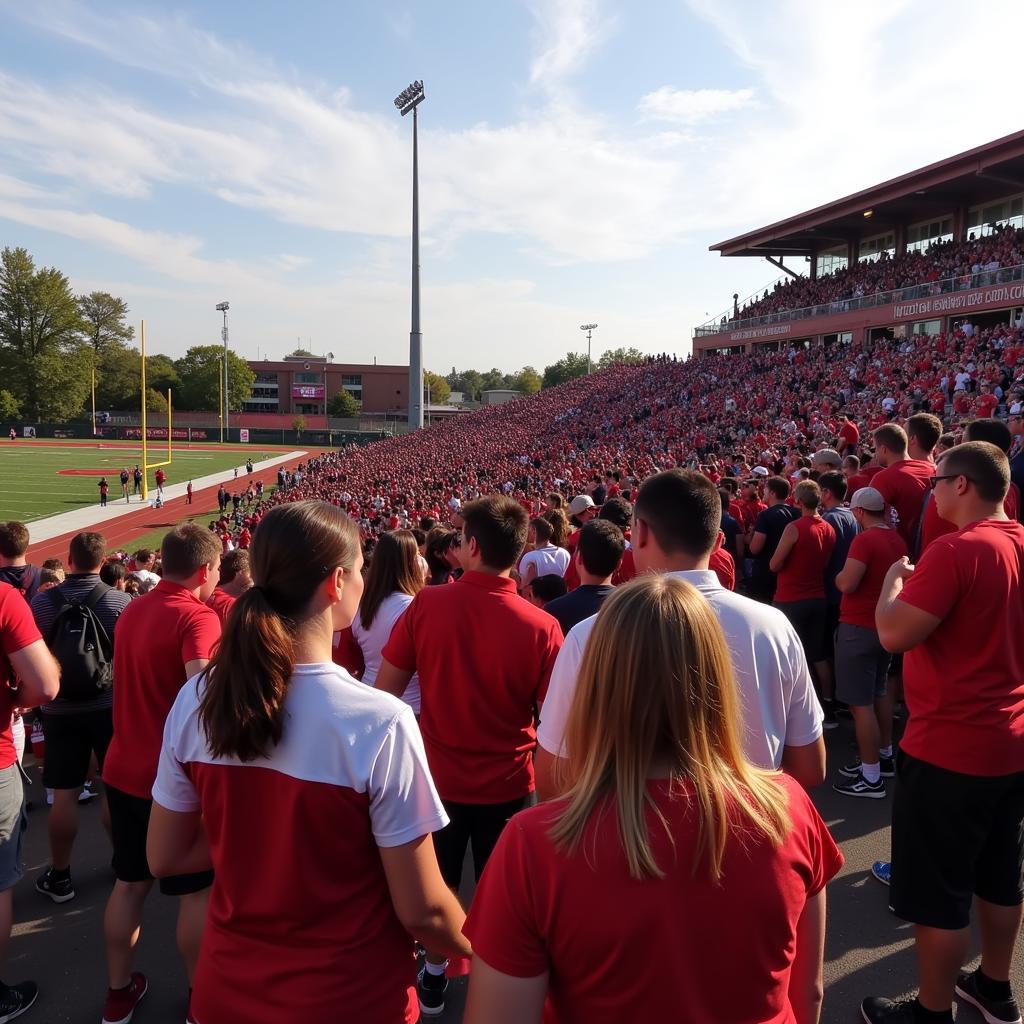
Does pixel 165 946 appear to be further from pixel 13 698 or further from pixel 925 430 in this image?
pixel 925 430

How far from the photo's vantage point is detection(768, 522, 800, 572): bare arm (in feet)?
19.6

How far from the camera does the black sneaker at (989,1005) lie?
3.00 metres

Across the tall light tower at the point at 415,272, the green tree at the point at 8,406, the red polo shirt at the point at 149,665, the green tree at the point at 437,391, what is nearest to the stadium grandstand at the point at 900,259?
the tall light tower at the point at 415,272

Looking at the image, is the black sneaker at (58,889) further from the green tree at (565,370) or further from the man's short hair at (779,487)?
the green tree at (565,370)

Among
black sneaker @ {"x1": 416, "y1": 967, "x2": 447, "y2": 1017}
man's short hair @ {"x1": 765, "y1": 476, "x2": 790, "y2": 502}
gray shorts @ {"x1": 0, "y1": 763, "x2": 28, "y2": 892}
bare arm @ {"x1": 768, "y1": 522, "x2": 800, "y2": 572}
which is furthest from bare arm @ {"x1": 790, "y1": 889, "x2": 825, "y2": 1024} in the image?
man's short hair @ {"x1": 765, "y1": 476, "x2": 790, "y2": 502}

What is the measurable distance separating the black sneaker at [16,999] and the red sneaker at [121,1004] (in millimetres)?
360

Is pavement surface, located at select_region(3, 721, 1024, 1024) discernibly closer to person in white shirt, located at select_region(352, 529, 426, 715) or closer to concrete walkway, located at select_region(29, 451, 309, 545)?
person in white shirt, located at select_region(352, 529, 426, 715)

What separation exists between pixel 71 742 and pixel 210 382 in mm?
100710

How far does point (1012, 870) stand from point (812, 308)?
125ft

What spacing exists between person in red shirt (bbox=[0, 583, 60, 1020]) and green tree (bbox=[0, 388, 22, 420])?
284ft

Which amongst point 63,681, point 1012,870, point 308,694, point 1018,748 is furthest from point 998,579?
point 63,681

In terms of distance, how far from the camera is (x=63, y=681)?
13.5 feet

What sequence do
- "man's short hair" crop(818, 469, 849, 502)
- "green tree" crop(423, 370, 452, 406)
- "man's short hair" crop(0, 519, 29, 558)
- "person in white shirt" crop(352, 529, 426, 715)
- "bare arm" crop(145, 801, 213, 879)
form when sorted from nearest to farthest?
"bare arm" crop(145, 801, 213, 879) < "person in white shirt" crop(352, 529, 426, 715) < "man's short hair" crop(0, 519, 29, 558) < "man's short hair" crop(818, 469, 849, 502) < "green tree" crop(423, 370, 452, 406)

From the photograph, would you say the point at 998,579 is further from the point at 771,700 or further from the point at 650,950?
the point at 650,950
